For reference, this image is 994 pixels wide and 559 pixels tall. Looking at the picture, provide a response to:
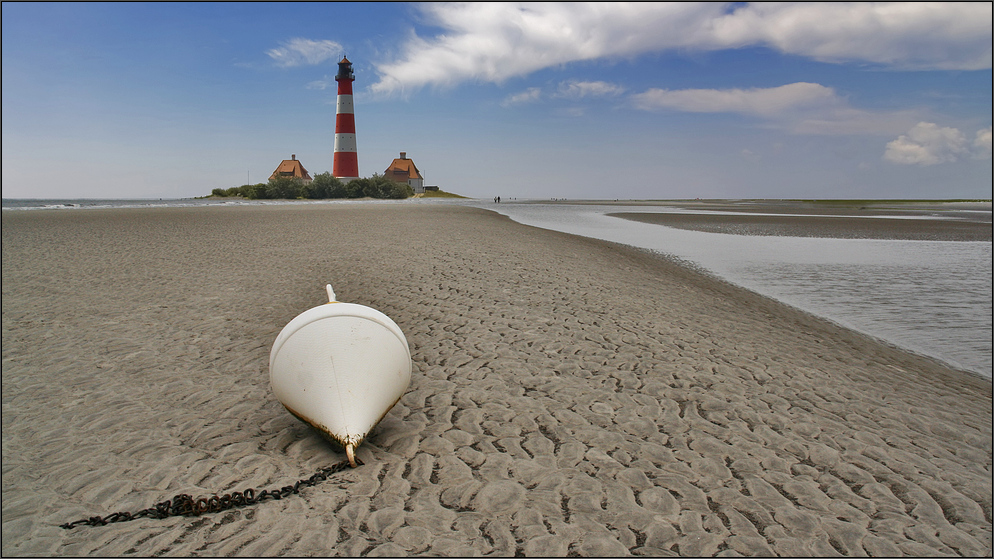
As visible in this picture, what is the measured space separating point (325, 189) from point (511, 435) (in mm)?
78466

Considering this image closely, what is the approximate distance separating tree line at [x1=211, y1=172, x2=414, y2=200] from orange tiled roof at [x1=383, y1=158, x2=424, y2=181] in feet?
57.4

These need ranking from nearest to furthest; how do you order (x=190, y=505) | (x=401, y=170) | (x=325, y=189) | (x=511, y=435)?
(x=190, y=505), (x=511, y=435), (x=325, y=189), (x=401, y=170)

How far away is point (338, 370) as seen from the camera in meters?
3.94

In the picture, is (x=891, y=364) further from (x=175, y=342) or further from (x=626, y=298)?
(x=175, y=342)

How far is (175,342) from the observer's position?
7.18 m

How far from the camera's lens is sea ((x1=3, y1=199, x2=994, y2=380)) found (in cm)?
900

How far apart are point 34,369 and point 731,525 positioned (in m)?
7.52

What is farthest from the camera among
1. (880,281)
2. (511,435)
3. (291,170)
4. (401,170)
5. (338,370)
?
(401,170)

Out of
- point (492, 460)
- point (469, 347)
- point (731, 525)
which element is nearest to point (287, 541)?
point (492, 460)

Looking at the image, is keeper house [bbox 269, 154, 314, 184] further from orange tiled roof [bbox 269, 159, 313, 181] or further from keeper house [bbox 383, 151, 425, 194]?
keeper house [bbox 383, 151, 425, 194]

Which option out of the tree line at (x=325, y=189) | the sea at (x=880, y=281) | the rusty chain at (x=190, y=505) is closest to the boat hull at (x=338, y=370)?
the rusty chain at (x=190, y=505)

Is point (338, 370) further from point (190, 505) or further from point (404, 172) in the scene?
point (404, 172)

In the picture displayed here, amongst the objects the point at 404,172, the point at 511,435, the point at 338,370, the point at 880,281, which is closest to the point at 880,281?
the point at 880,281

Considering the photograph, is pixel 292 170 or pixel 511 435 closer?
pixel 511 435
